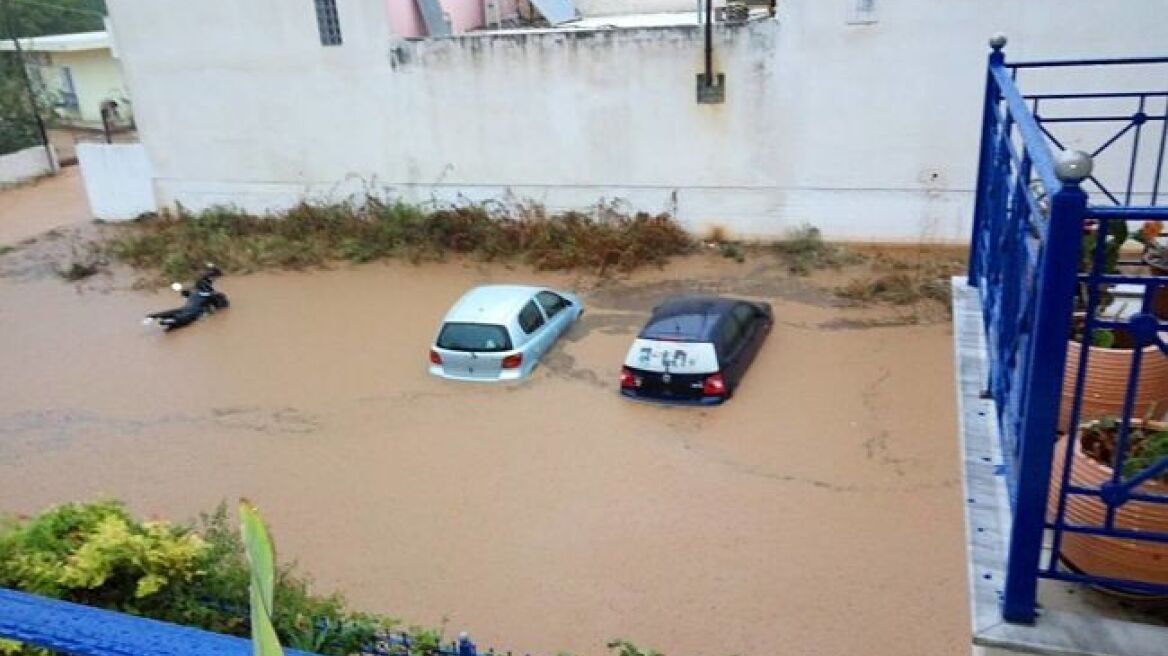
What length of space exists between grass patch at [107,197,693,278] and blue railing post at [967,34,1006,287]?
32.0ft

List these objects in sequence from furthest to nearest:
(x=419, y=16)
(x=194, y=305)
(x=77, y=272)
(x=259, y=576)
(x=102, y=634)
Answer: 1. (x=419, y=16)
2. (x=77, y=272)
3. (x=194, y=305)
4. (x=102, y=634)
5. (x=259, y=576)

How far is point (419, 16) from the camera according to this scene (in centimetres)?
1636

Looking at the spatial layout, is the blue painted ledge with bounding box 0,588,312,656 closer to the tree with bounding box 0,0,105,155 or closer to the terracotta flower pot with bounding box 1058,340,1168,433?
the terracotta flower pot with bounding box 1058,340,1168,433

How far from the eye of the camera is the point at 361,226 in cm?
1631

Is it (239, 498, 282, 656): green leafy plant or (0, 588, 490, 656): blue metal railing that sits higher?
(239, 498, 282, 656): green leafy plant

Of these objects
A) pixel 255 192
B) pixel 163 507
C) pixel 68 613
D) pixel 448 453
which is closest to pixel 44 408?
pixel 163 507

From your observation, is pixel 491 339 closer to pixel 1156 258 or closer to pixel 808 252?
pixel 808 252

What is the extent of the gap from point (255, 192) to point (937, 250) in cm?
1303

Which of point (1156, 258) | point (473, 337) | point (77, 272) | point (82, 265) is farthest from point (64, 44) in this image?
point (1156, 258)

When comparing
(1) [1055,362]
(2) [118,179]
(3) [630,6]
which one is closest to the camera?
(1) [1055,362]

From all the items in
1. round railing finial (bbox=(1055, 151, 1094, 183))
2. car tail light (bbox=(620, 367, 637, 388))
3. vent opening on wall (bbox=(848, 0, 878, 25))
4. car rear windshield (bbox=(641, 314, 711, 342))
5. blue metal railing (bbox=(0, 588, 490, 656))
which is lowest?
car tail light (bbox=(620, 367, 637, 388))

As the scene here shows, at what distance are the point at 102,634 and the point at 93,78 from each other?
35.3 metres

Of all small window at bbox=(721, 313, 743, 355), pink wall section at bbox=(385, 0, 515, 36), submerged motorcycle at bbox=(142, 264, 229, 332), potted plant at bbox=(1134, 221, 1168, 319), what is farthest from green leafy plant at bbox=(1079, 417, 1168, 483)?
pink wall section at bbox=(385, 0, 515, 36)

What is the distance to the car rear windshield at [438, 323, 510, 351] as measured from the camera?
10586mm
